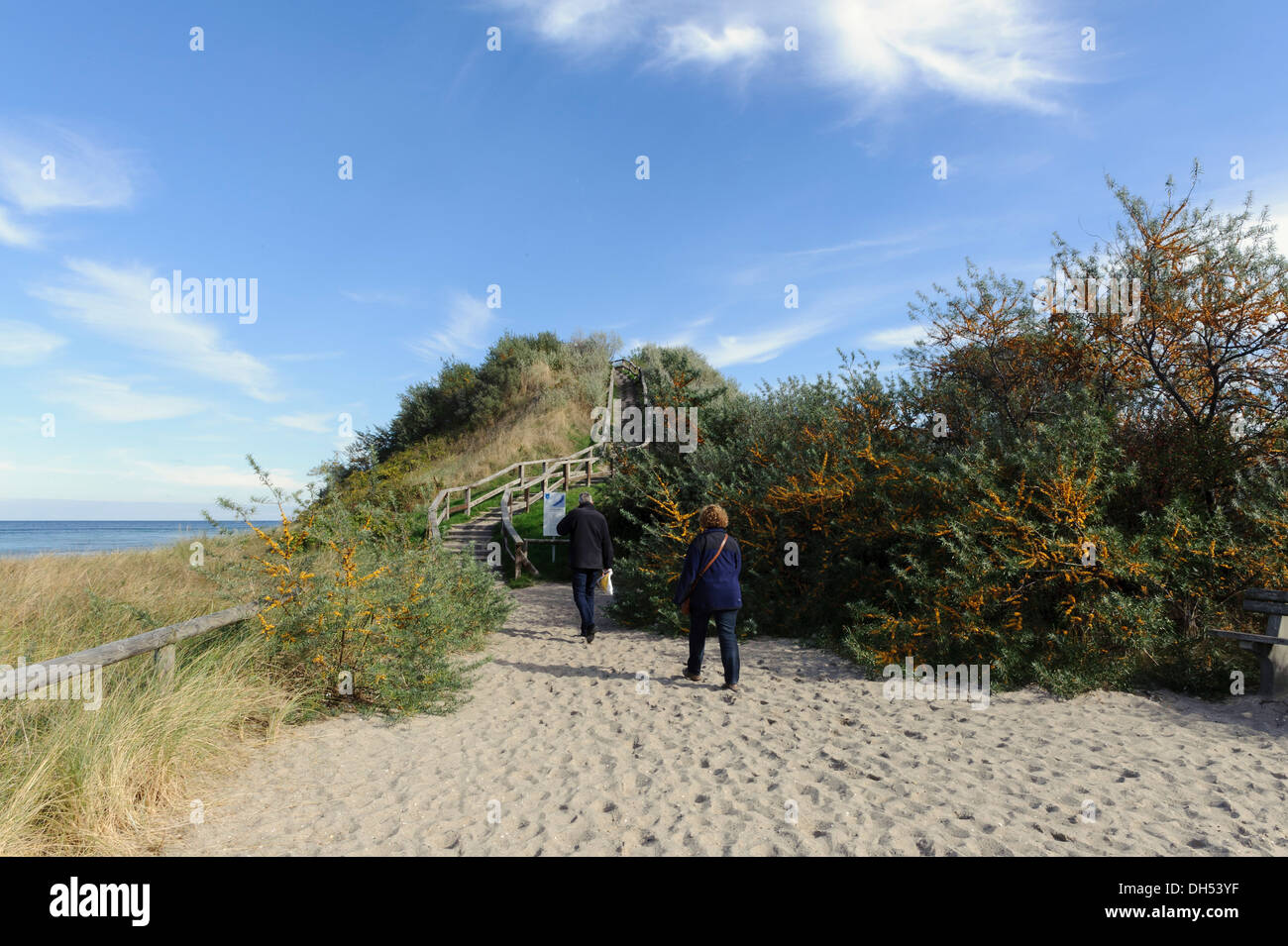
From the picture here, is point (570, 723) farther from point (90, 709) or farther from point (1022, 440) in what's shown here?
point (1022, 440)

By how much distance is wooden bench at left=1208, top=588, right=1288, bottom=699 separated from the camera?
591 centimetres

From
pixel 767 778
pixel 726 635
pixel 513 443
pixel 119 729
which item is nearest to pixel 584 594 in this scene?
pixel 726 635

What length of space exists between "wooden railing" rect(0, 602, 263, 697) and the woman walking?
4026 mm

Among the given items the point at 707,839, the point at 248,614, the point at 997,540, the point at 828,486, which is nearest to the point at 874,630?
the point at 997,540

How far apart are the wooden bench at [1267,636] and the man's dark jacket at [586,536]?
666 cm

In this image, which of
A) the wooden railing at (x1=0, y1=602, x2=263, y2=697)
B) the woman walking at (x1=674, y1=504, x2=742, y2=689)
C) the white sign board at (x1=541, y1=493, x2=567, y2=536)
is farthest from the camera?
the white sign board at (x1=541, y1=493, x2=567, y2=536)

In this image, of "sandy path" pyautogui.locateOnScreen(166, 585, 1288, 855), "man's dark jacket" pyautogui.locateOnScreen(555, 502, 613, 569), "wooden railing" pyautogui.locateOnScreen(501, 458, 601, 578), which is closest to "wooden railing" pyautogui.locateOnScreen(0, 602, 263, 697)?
"sandy path" pyautogui.locateOnScreen(166, 585, 1288, 855)

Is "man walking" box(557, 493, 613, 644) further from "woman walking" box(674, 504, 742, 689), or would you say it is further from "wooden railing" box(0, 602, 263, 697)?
"wooden railing" box(0, 602, 263, 697)

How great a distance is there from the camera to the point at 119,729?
4.27 m

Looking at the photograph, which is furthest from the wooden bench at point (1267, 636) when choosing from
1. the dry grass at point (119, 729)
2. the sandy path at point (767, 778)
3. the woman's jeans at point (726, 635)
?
the dry grass at point (119, 729)

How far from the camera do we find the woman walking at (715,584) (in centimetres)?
656

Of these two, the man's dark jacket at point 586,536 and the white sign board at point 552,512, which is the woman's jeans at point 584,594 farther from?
the white sign board at point 552,512

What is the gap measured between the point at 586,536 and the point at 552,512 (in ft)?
25.0
